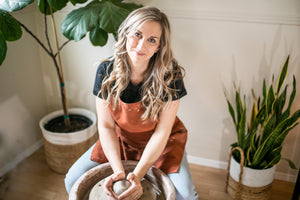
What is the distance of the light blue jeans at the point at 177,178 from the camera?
1.28 m

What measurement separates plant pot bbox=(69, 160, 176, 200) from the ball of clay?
0.16m

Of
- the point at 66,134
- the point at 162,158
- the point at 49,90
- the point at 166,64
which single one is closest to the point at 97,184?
the point at 162,158

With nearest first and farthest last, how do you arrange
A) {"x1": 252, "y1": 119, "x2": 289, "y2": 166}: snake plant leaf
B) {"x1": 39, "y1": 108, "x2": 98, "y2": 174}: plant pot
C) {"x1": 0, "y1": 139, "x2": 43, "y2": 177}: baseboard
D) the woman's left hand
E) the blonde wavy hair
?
1. the woman's left hand
2. the blonde wavy hair
3. {"x1": 252, "y1": 119, "x2": 289, "y2": 166}: snake plant leaf
4. {"x1": 39, "y1": 108, "x2": 98, "y2": 174}: plant pot
5. {"x1": 0, "y1": 139, "x2": 43, "y2": 177}: baseboard

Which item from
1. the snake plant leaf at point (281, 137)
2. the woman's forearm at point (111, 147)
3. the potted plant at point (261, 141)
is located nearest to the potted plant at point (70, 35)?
the woman's forearm at point (111, 147)

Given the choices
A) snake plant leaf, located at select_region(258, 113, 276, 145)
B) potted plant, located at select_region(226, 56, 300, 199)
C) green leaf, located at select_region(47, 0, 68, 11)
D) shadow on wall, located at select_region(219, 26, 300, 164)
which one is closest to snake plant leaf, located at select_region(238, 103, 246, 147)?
potted plant, located at select_region(226, 56, 300, 199)

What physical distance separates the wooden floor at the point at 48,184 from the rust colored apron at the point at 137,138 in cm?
68

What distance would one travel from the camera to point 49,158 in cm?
207

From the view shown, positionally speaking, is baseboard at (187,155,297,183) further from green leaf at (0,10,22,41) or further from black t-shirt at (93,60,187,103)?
green leaf at (0,10,22,41)

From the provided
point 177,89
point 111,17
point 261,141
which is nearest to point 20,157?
point 111,17

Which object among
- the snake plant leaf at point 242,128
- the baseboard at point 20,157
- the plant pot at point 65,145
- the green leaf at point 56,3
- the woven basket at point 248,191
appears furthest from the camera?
the baseboard at point 20,157

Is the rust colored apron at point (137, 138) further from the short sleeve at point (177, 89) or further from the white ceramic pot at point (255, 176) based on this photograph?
the white ceramic pot at point (255, 176)

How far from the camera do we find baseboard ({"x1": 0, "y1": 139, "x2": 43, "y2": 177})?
6.75ft

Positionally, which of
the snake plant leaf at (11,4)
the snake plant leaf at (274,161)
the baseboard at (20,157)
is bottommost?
the baseboard at (20,157)

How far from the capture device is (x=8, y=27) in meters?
1.41
